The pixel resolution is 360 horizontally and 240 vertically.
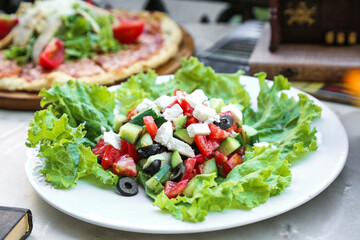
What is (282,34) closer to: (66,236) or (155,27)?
(155,27)

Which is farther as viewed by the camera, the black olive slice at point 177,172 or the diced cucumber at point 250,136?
the diced cucumber at point 250,136

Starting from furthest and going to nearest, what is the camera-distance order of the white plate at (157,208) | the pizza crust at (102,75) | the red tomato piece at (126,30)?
the red tomato piece at (126,30) → the pizza crust at (102,75) → the white plate at (157,208)

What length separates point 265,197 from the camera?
1.96 meters

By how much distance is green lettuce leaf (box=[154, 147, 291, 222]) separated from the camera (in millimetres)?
1912

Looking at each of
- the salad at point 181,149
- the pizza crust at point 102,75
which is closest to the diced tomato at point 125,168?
the salad at point 181,149

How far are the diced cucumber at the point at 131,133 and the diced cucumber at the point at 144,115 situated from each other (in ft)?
0.14

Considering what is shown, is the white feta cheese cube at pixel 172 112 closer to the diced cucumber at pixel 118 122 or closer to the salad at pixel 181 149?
the salad at pixel 181 149

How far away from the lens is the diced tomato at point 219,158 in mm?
2287

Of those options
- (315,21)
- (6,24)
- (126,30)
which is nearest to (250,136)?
(315,21)

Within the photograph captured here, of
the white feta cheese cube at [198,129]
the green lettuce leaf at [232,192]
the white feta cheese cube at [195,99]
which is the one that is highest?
the white feta cheese cube at [195,99]

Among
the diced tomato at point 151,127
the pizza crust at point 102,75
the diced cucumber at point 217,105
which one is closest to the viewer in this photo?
the diced tomato at point 151,127

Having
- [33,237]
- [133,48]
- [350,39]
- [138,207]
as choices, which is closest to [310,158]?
[138,207]

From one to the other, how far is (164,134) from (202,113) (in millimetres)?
235

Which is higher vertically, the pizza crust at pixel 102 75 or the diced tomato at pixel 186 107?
the diced tomato at pixel 186 107
